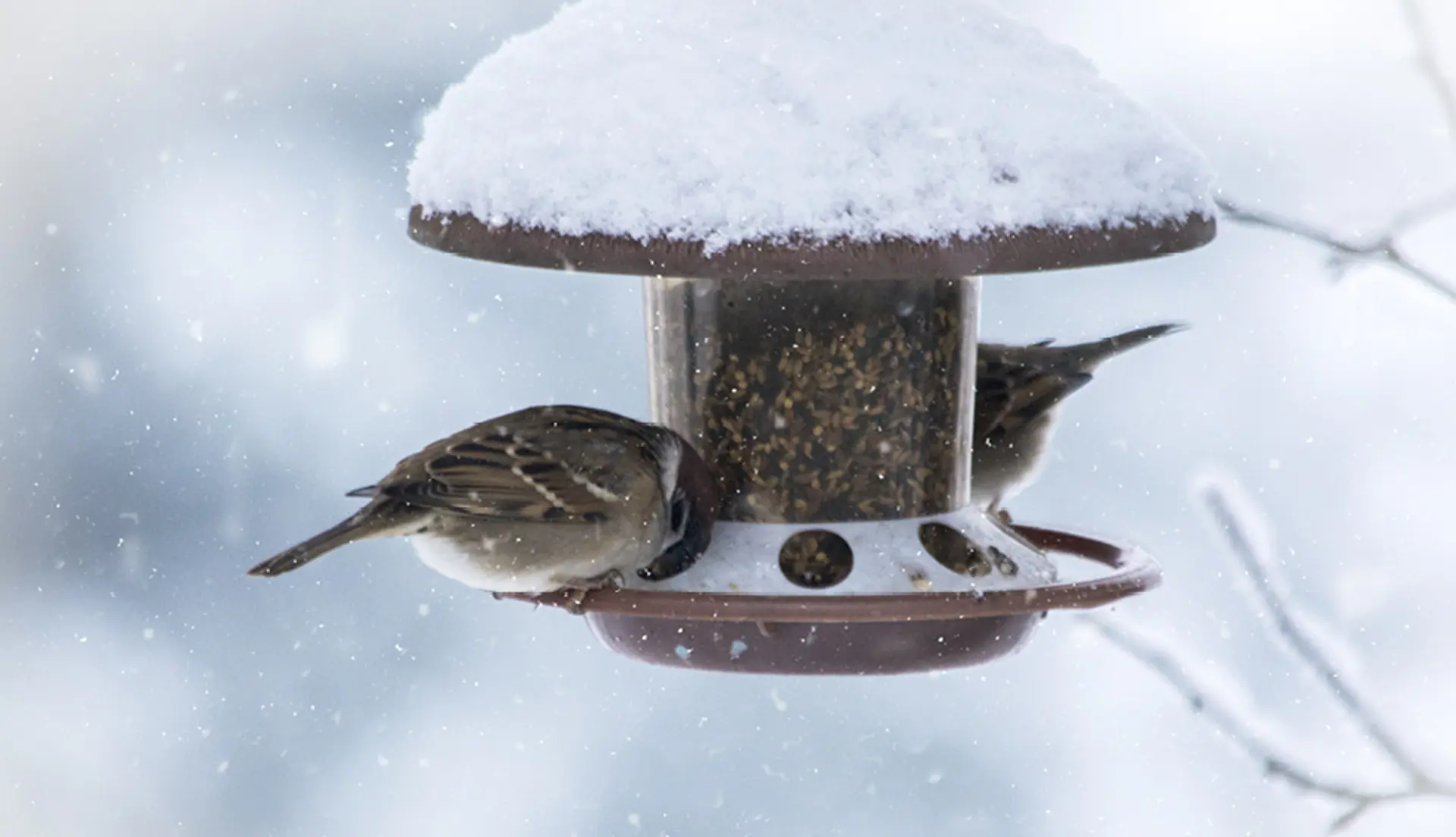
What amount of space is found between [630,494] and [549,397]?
2702 mm

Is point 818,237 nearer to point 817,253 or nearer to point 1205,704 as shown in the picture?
point 817,253

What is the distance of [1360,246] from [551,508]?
1642mm

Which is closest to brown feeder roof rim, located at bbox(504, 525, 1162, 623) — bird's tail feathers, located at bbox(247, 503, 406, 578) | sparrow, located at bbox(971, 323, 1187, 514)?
bird's tail feathers, located at bbox(247, 503, 406, 578)

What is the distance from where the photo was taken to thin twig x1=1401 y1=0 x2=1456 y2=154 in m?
3.63

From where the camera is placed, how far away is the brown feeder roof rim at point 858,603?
3.19 meters

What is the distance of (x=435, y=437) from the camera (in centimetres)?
629

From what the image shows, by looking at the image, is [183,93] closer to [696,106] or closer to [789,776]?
[789,776]

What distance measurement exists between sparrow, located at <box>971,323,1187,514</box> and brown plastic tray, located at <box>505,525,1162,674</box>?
19.8 inches

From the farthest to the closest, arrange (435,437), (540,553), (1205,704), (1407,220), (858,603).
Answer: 1. (435,437)
2. (1205,704)
3. (1407,220)
4. (540,553)
5. (858,603)

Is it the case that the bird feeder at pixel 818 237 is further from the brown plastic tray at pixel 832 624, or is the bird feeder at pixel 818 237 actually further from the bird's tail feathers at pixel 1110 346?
the bird's tail feathers at pixel 1110 346

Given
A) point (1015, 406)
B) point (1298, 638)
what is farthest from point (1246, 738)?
point (1015, 406)

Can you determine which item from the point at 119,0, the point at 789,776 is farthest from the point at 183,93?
the point at 789,776

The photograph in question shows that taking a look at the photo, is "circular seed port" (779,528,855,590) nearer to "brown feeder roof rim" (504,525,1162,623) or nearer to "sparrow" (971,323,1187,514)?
"brown feeder roof rim" (504,525,1162,623)

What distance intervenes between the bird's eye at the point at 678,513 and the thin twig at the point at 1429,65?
158 centimetres
